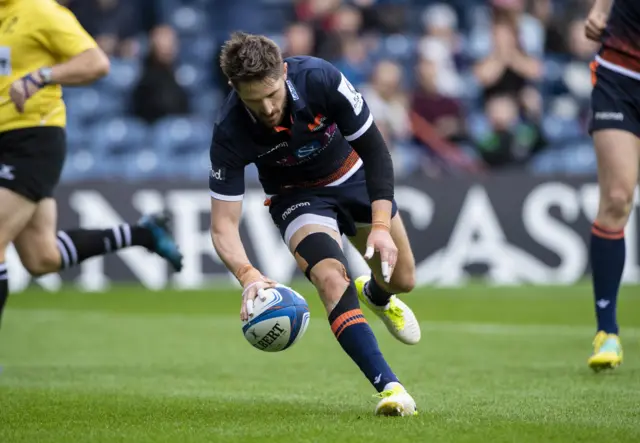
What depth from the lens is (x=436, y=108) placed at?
53.8 feet

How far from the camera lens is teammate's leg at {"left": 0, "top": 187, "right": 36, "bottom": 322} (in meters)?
7.11

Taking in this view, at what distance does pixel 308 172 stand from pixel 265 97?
3.17 feet

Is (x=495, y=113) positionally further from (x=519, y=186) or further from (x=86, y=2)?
(x=86, y=2)

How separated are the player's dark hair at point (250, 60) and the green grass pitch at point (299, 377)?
1591 mm

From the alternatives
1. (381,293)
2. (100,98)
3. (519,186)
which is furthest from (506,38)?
(381,293)

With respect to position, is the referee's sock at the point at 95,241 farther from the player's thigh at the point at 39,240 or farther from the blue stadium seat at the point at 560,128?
the blue stadium seat at the point at 560,128

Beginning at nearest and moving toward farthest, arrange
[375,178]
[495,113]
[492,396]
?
[375,178] → [492,396] → [495,113]

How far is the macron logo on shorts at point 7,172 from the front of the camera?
7145mm

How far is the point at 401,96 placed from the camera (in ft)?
54.2

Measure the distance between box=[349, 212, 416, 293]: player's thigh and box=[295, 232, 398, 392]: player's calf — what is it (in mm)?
746

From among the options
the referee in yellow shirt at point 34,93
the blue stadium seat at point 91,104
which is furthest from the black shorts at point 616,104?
the blue stadium seat at point 91,104

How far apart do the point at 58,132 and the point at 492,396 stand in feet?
10.2

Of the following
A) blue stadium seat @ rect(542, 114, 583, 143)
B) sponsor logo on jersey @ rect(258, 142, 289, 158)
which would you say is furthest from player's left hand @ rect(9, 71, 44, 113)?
blue stadium seat @ rect(542, 114, 583, 143)

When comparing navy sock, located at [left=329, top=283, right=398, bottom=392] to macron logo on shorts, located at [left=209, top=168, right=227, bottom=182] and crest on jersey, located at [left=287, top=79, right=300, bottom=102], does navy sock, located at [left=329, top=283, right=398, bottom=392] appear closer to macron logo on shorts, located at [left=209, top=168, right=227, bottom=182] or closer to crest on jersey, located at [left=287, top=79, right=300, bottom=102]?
macron logo on shorts, located at [left=209, top=168, right=227, bottom=182]
